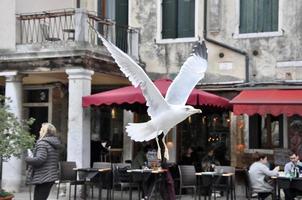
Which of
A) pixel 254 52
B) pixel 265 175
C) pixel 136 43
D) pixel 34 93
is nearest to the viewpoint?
pixel 265 175

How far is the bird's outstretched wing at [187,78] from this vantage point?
1085 centimetres

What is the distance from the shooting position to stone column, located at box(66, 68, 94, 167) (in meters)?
15.2

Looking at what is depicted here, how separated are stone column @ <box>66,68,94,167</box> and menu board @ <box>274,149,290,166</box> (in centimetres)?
445

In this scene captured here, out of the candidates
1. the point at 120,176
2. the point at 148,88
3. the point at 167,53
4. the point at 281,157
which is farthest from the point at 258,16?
the point at 148,88

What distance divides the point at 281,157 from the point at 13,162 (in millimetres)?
6541

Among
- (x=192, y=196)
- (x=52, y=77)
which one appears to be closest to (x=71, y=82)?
(x=52, y=77)

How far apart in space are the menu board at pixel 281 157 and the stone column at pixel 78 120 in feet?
14.6

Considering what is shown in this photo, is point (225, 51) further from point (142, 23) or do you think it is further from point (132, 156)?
point (132, 156)

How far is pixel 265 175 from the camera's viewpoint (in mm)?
12938

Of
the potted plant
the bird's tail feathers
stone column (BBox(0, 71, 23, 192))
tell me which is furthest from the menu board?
the potted plant

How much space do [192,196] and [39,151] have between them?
6.04m

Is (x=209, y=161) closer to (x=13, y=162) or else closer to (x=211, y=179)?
(x=211, y=179)

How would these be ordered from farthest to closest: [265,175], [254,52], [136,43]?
[136,43] < [254,52] < [265,175]

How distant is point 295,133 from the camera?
1594 centimetres
